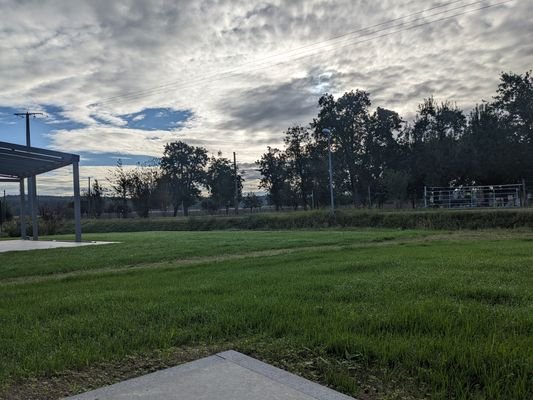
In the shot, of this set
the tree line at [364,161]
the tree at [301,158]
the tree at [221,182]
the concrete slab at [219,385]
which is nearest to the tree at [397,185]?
the tree line at [364,161]

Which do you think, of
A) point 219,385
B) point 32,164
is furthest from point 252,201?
point 219,385

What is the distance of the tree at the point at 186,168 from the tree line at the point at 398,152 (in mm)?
12091

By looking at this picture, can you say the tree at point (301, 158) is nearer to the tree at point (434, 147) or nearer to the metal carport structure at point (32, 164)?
the tree at point (434, 147)

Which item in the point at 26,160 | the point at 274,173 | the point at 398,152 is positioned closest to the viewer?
the point at 26,160

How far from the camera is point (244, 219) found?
39.1 m

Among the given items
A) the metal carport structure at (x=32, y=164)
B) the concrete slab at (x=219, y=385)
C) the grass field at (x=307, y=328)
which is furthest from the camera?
the metal carport structure at (x=32, y=164)

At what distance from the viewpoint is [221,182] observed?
7112 cm

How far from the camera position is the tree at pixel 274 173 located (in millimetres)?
63531

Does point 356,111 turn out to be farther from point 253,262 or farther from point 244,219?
point 253,262

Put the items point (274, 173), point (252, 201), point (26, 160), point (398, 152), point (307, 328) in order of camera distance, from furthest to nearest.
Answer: point (252, 201) < point (274, 173) < point (398, 152) < point (26, 160) < point (307, 328)

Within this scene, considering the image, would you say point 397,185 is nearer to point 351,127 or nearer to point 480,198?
point 480,198

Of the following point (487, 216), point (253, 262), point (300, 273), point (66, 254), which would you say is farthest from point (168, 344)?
point (487, 216)

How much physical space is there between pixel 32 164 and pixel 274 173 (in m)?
43.7

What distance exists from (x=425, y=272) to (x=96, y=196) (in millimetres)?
64156
